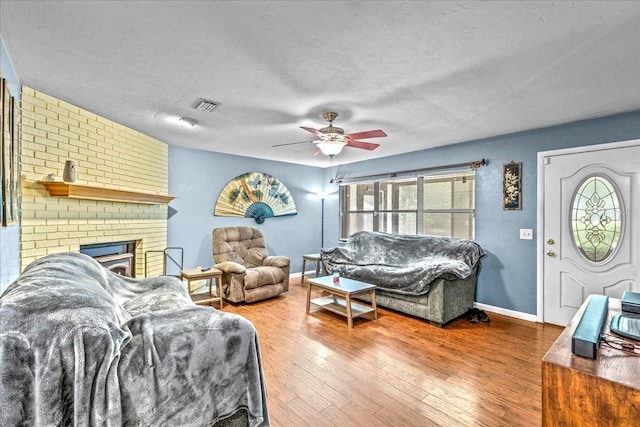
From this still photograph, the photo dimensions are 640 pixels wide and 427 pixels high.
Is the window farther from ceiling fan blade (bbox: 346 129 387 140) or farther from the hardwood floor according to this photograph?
ceiling fan blade (bbox: 346 129 387 140)

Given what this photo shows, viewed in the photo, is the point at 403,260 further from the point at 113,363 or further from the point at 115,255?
the point at 113,363

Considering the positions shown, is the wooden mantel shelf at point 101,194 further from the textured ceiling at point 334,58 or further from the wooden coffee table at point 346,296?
the wooden coffee table at point 346,296

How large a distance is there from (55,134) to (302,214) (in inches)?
158

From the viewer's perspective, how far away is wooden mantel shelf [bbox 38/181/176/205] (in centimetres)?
269

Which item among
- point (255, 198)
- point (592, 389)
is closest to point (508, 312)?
point (592, 389)

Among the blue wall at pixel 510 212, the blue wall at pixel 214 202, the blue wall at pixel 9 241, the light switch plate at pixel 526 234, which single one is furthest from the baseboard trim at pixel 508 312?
the blue wall at pixel 9 241

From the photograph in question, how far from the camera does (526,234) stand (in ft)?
12.1

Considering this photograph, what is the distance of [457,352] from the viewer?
2.80 metres

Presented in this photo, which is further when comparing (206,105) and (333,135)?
(333,135)

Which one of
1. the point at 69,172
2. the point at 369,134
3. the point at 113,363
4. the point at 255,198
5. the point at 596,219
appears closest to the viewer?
the point at 113,363

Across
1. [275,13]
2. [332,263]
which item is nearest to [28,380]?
[275,13]

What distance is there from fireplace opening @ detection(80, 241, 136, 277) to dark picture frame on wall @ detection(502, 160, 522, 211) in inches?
184

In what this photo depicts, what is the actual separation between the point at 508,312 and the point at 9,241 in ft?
15.8

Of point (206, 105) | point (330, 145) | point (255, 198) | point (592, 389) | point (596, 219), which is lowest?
point (592, 389)
